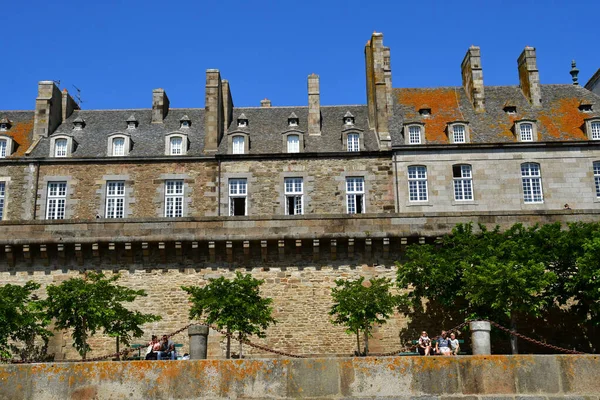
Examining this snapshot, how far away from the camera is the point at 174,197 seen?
3519cm

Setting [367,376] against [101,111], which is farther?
[101,111]

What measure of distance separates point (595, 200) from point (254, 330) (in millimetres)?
20620

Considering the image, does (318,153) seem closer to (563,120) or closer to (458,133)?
(458,133)

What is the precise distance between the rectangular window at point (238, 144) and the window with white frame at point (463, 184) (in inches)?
430

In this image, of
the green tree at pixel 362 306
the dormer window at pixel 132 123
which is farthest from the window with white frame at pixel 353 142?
the green tree at pixel 362 306

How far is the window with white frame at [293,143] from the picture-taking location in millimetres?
35906

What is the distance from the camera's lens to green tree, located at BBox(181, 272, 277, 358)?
70.0 ft

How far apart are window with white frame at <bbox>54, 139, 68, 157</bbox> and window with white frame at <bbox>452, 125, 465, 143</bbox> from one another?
20.2 metres

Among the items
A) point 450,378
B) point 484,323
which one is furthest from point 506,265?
point 450,378

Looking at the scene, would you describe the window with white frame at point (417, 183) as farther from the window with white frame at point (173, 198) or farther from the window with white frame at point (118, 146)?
the window with white frame at point (118, 146)

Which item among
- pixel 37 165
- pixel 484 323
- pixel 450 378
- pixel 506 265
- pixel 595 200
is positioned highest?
pixel 37 165

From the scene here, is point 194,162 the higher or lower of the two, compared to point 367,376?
higher

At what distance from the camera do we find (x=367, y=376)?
12.2m

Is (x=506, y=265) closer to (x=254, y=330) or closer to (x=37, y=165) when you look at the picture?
(x=254, y=330)
